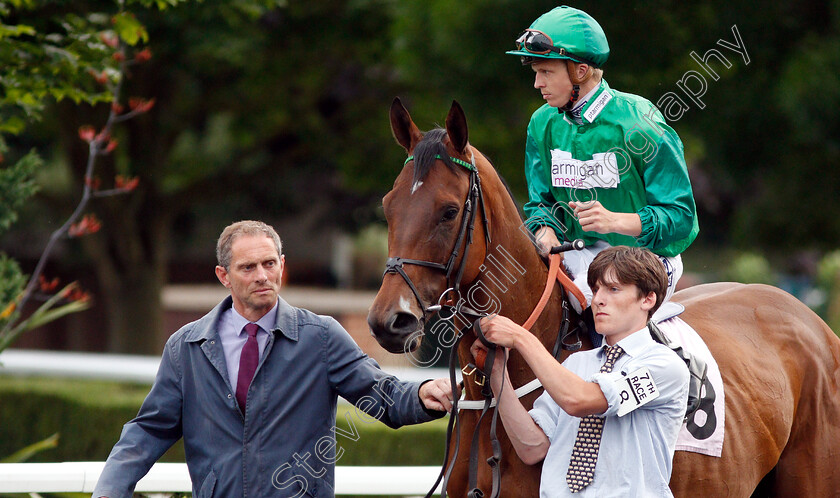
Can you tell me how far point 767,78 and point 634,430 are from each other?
22.7 ft

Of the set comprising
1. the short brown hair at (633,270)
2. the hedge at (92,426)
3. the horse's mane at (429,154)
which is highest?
the horse's mane at (429,154)

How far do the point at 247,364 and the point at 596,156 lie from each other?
1.33m

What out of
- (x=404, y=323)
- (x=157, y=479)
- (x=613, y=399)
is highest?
(x=404, y=323)

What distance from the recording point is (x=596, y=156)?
313cm

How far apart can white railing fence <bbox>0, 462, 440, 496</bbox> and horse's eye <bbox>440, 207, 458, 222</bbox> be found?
184cm

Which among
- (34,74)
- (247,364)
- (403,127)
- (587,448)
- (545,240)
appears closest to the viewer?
(587,448)

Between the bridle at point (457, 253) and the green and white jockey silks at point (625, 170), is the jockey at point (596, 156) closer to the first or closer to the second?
the green and white jockey silks at point (625, 170)

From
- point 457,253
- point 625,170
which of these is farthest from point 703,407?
point 457,253

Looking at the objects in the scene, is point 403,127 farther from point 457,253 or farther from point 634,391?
point 634,391

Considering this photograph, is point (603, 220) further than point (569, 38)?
No

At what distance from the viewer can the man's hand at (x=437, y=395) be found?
2871mm

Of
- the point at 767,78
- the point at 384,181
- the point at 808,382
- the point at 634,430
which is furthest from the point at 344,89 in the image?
the point at 634,430

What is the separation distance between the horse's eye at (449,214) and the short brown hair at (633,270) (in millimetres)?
411

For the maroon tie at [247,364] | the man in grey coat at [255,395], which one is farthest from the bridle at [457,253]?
the maroon tie at [247,364]
